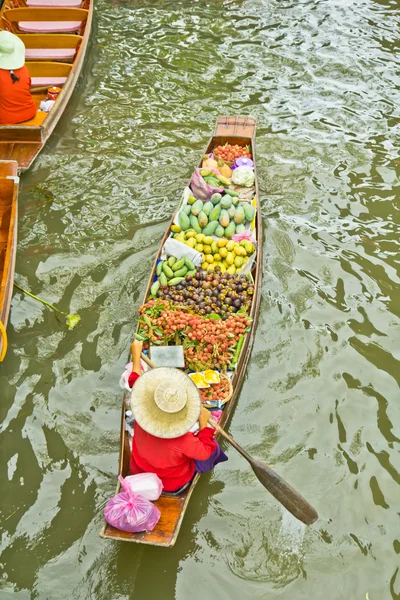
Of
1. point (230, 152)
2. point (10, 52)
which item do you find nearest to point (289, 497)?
point (230, 152)

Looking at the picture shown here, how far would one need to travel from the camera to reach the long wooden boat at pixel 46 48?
8250mm

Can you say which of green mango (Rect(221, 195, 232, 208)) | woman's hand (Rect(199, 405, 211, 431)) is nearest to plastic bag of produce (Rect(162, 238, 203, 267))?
green mango (Rect(221, 195, 232, 208))

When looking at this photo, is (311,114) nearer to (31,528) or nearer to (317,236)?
(317,236)

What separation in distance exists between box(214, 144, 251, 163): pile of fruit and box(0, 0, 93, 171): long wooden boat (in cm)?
258

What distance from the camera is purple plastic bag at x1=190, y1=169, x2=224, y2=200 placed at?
7.28 metres

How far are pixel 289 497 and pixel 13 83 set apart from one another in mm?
7096

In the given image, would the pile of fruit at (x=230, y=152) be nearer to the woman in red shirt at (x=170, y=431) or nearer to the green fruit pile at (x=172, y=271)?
the green fruit pile at (x=172, y=271)

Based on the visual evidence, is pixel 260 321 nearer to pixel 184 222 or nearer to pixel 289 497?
pixel 184 222

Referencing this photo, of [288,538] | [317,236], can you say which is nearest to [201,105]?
[317,236]

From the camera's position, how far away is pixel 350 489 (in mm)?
5055

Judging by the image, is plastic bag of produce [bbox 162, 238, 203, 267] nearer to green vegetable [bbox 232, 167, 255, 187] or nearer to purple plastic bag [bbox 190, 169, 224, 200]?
purple plastic bag [bbox 190, 169, 224, 200]

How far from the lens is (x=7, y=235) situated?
273 inches

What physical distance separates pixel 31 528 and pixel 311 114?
8188 mm

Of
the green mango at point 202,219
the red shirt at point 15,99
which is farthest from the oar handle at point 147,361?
the red shirt at point 15,99
